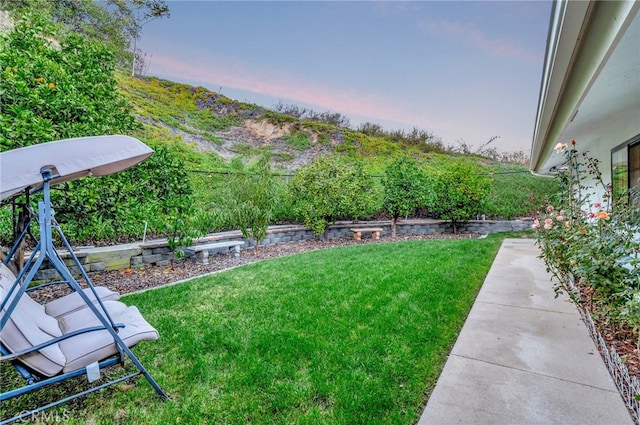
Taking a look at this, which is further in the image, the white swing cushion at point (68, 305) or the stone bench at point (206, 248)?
the stone bench at point (206, 248)

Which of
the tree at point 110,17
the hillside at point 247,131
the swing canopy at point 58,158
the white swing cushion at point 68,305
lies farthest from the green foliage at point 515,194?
the tree at point 110,17

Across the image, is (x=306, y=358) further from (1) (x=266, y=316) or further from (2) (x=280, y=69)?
(2) (x=280, y=69)

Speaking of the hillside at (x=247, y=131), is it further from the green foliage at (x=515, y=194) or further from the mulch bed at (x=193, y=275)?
the mulch bed at (x=193, y=275)

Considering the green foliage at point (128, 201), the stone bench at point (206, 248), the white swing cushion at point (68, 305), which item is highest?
the green foliage at point (128, 201)

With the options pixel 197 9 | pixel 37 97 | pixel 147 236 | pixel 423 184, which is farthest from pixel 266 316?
pixel 197 9

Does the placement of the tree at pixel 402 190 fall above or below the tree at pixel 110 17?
below

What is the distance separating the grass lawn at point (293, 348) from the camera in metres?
2.14

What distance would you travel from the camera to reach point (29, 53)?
3902 mm

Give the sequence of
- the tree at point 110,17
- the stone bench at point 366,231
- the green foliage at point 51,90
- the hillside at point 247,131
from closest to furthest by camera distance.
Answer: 1. the green foliage at point 51,90
2. the stone bench at point 366,231
3. the tree at point 110,17
4. the hillside at point 247,131

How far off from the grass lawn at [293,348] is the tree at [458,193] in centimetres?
589

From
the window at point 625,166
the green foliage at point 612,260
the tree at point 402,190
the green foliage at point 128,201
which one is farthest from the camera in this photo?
the tree at point 402,190

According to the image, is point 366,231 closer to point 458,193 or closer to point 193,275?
point 458,193

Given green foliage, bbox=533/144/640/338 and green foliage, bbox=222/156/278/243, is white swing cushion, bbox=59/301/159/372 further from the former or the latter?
green foliage, bbox=222/156/278/243

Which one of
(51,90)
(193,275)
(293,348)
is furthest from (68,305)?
(51,90)
